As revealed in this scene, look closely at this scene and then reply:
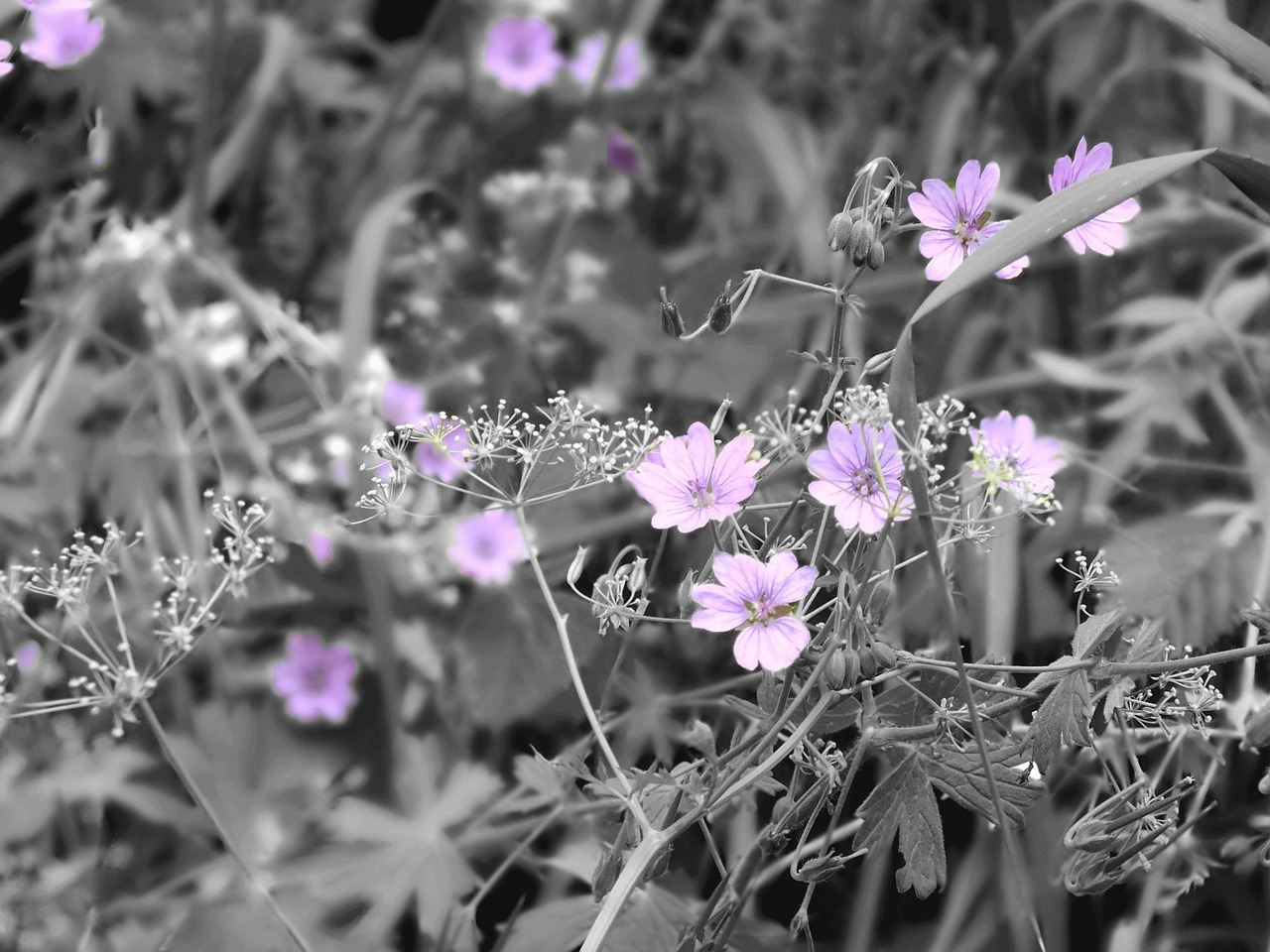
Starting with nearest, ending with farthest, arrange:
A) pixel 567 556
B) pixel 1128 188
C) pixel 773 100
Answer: pixel 1128 188 < pixel 567 556 < pixel 773 100

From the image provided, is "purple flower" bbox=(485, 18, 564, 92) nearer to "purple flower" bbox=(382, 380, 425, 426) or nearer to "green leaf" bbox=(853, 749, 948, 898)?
"purple flower" bbox=(382, 380, 425, 426)

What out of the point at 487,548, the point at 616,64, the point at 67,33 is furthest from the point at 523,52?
the point at 487,548

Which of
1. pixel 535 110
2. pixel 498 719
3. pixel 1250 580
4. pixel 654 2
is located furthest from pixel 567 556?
pixel 654 2

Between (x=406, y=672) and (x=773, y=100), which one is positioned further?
(x=773, y=100)

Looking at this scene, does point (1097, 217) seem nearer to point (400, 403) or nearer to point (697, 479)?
point (697, 479)

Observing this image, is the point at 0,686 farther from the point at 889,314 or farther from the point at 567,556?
the point at 889,314

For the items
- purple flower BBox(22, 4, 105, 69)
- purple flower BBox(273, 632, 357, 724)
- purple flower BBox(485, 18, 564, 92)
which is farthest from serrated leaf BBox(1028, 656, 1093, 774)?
purple flower BBox(485, 18, 564, 92)
